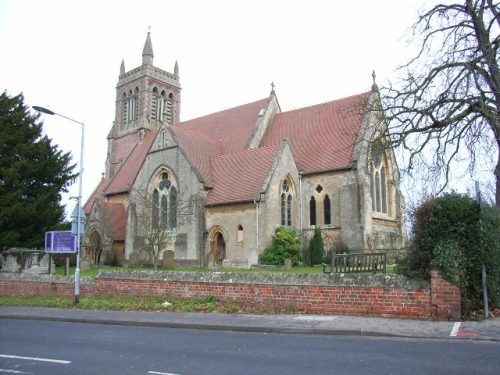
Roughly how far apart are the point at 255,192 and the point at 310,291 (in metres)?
15.6

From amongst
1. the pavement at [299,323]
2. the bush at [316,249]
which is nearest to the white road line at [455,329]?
the pavement at [299,323]

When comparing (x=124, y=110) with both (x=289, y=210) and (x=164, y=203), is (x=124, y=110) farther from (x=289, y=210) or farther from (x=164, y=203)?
(x=289, y=210)

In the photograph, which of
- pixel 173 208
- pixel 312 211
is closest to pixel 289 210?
pixel 312 211

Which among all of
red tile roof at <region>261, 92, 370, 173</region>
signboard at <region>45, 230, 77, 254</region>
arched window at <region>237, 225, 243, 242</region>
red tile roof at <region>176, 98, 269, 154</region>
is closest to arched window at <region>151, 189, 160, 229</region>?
red tile roof at <region>176, 98, 269, 154</region>

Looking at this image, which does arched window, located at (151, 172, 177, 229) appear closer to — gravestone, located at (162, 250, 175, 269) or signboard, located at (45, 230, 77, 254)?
gravestone, located at (162, 250, 175, 269)

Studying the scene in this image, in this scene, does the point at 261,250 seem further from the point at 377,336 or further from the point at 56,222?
the point at 377,336

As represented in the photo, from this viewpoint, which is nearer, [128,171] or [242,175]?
[242,175]

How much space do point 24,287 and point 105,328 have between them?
866 centimetres

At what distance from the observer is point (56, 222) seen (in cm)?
2695

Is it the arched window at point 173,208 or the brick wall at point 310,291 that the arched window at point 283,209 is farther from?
the brick wall at point 310,291

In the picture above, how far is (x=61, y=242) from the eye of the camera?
713 inches

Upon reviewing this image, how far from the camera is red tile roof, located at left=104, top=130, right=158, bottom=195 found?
3900 cm

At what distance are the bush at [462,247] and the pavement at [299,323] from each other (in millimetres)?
811

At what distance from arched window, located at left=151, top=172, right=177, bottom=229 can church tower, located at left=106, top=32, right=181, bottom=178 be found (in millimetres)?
17567
